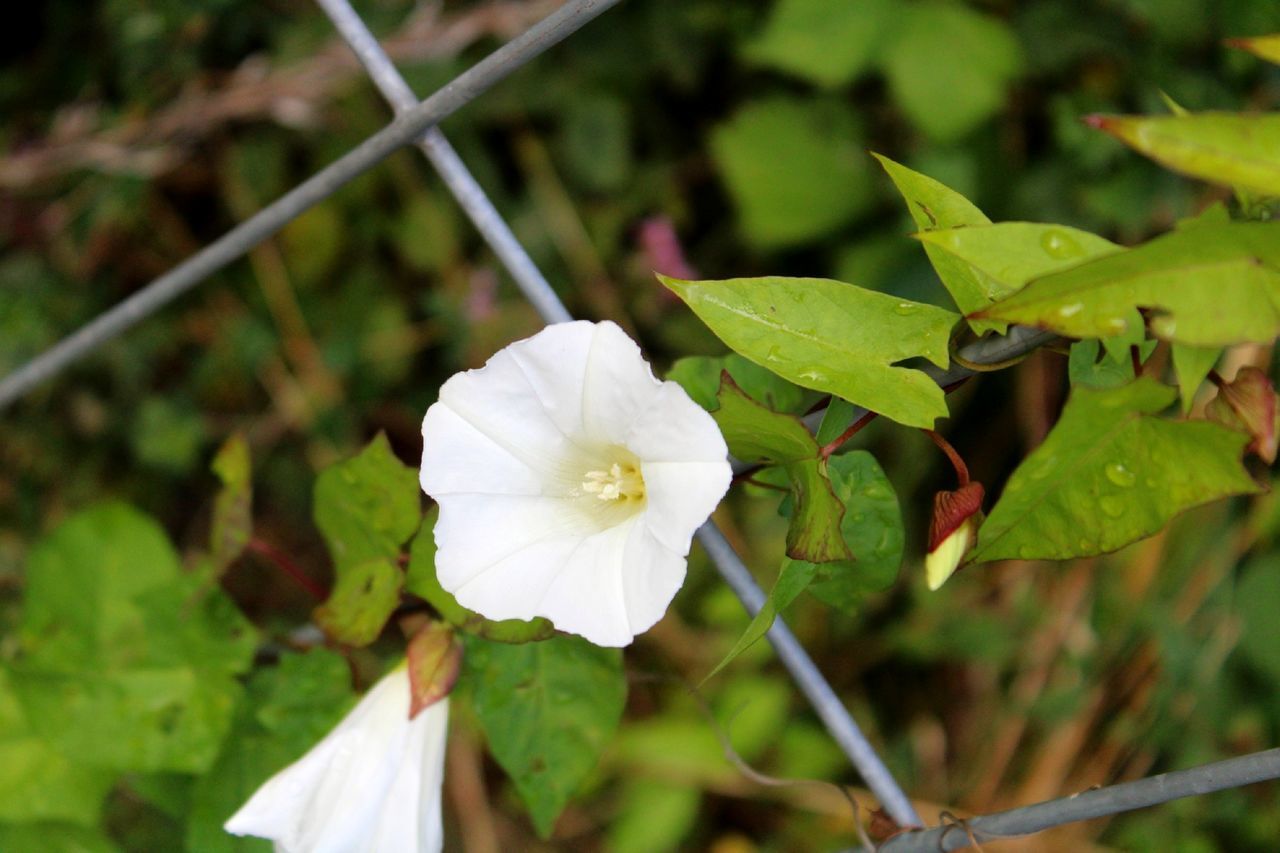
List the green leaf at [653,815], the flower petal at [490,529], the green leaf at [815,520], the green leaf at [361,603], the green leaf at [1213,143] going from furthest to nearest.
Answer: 1. the green leaf at [653,815]
2. the green leaf at [361,603]
3. the flower petal at [490,529]
4. the green leaf at [815,520]
5. the green leaf at [1213,143]

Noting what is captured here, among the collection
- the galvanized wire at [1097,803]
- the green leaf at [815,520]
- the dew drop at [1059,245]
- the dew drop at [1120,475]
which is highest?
the dew drop at [1059,245]

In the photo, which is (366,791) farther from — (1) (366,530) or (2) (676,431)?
(2) (676,431)

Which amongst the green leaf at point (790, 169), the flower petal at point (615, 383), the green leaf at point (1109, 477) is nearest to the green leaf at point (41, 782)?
the flower petal at point (615, 383)

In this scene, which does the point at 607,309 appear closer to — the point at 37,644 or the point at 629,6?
the point at 629,6

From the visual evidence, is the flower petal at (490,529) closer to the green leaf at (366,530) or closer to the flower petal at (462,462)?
the flower petal at (462,462)

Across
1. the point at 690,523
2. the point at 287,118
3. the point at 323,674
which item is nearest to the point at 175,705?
the point at 323,674

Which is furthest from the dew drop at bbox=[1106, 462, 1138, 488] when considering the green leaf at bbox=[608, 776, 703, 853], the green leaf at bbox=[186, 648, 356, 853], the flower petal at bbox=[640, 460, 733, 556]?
the green leaf at bbox=[608, 776, 703, 853]

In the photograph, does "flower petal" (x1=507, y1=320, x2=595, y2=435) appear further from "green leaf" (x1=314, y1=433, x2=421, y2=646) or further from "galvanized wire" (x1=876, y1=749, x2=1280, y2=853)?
"galvanized wire" (x1=876, y1=749, x2=1280, y2=853)
